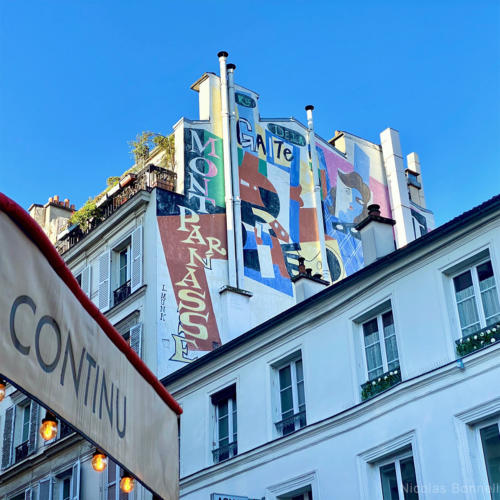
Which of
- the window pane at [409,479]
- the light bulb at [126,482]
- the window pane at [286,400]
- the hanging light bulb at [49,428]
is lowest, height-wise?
the light bulb at [126,482]

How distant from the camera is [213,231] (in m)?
22.4

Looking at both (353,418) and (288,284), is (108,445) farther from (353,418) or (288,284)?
(288,284)

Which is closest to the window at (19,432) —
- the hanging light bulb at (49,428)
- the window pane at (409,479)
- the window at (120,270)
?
the window at (120,270)

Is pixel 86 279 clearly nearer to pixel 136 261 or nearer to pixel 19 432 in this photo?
pixel 136 261

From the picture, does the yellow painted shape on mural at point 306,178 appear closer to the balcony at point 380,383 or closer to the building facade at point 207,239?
the building facade at point 207,239

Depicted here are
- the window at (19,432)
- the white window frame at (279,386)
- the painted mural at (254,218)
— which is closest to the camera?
the white window frame at (279,386)

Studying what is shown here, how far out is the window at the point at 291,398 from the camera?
596 inches

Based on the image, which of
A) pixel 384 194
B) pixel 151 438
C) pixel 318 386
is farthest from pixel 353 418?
pixel 384 194

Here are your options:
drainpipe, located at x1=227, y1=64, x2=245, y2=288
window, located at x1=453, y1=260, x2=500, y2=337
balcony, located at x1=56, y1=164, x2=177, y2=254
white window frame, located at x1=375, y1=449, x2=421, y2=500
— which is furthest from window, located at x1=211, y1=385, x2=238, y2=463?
balcony, located at x1=56, y1=164, x2=177, y2=254

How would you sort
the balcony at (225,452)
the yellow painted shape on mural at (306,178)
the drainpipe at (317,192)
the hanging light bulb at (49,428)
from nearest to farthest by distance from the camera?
the hanging light bulb at (49,428), the balcony at (225,452), the drainpipe at (317,192), the yellow painted shape on mural at (306,178)

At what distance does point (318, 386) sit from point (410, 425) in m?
2.38

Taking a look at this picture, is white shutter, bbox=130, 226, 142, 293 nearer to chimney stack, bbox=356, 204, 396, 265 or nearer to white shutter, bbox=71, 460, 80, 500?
white shutter, bbox=71, 460, 80, 500

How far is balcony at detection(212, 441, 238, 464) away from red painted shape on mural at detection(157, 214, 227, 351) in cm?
429

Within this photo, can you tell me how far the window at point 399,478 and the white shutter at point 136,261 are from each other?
959 centimetres
